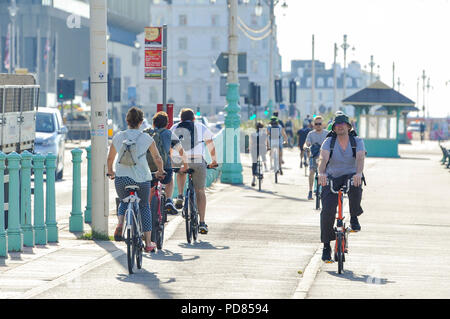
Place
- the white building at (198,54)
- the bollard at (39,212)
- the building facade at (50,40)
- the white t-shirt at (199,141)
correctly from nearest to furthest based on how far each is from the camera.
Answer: the bollard at (39,212), the white t-shirt at (199,141), the building facade at (50,40), the white building at (198,54)

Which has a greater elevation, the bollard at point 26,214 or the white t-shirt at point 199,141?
the white t-shirt at point 199,141

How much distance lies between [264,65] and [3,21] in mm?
56093

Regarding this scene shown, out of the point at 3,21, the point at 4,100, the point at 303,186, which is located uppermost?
the point at 3,21

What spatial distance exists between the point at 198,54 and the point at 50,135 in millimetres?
117559

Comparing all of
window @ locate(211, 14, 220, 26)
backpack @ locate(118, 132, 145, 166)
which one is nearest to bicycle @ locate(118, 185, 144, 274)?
backpack @ locate(118, 132, 145, 166)

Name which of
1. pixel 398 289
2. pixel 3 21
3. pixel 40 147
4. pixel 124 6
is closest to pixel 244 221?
pixel 398 289

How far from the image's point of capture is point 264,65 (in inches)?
5733

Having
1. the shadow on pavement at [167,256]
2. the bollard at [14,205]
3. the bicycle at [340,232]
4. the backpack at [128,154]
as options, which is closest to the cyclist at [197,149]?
the shadow on pavement at [167,256]

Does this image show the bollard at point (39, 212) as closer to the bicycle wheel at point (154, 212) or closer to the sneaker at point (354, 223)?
the bicycle wheel at point (154, 212)

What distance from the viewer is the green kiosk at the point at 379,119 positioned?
169 ft

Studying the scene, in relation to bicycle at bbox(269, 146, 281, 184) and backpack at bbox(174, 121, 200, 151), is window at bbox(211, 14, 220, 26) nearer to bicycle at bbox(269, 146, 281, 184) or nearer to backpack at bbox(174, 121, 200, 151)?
bicycle at bbox(269, 146, 281, 184)

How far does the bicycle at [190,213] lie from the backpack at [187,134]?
1.25ft
